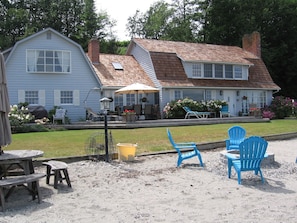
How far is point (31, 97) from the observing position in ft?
78.2

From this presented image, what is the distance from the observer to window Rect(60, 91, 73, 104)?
24766 mm

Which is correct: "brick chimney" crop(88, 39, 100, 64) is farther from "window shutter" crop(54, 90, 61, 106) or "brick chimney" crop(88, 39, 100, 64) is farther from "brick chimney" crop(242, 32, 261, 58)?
"brick chimney" crop(242, 32, 261, 58)

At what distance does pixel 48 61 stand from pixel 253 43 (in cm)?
2051

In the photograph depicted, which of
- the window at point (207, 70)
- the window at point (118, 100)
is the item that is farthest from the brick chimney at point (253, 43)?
the window at point (118, 100)

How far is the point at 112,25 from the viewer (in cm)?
5197

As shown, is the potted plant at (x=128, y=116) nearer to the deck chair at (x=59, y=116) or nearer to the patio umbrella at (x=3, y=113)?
the deck chair at (x=59, y=116)

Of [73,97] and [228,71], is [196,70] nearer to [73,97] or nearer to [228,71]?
[228,71]

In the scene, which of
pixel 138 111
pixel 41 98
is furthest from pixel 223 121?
pixel 41 98

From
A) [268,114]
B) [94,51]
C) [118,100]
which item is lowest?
[268,114]

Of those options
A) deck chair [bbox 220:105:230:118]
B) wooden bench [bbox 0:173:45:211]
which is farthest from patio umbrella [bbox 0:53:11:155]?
deck chair [bbox 220:105:230:118]

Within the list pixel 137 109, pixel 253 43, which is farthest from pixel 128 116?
pixel 253 43

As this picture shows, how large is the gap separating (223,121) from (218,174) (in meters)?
14.9

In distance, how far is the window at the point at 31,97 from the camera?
23728 mm

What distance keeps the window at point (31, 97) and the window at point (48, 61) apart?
151cm
